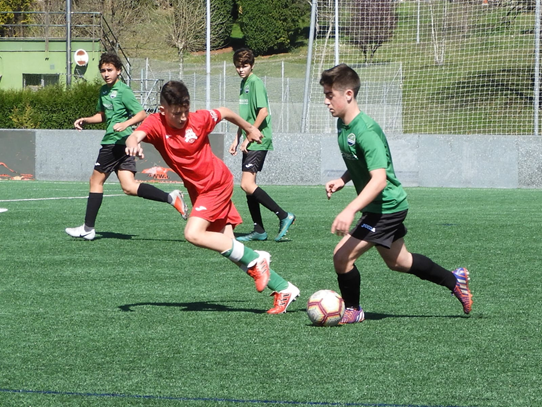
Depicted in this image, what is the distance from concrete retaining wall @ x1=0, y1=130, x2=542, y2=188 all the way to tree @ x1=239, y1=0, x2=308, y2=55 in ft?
159

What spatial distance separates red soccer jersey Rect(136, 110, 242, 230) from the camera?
5.70 m

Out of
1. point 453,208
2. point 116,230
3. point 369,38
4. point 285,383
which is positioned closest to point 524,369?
point 285,383

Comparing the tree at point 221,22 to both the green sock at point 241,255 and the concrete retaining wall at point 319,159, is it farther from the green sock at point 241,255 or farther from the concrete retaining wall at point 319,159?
the green sock at point 241,255

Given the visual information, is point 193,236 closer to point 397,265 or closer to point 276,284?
point 276,284

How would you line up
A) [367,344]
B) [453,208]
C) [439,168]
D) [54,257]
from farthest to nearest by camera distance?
[439,168]
[453,208]
[54,257]
[367,344]

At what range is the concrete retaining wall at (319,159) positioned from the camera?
17.3 meters

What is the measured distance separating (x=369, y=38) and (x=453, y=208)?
406 inches

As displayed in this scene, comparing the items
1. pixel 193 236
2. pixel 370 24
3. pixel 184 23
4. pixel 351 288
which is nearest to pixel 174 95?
pixel 193 236

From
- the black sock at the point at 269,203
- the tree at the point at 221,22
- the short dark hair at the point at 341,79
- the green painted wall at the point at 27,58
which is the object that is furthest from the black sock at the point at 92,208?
the tree at the point at 221,22

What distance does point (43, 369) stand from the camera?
4.02 meters

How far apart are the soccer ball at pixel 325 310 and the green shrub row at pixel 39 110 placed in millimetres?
17467

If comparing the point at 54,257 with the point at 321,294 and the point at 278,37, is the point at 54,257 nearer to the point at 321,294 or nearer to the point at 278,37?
the point at 321,294

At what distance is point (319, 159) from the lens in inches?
710

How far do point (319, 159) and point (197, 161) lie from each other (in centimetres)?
1234
